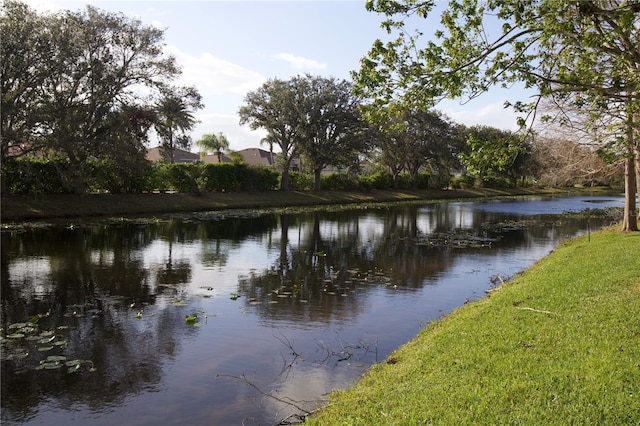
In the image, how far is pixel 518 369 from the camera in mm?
7055

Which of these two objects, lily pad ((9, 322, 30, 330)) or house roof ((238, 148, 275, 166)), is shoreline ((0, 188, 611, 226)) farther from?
house roof ((238, 148, 275, 166))

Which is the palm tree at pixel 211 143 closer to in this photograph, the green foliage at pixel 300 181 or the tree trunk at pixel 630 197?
the green foliage at pixel 300 181

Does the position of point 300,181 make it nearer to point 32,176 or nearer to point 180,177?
point 180,177

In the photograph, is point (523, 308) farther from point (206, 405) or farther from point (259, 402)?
point (206, 405)

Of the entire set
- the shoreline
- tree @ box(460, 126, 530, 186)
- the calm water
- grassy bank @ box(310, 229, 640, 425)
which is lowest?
the calm water

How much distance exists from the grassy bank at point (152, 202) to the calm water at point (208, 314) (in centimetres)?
828

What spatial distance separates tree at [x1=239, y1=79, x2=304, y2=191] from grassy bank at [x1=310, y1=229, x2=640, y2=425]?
4655 cm

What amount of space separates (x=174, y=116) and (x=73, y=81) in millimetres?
7057

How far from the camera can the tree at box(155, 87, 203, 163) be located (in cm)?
3925

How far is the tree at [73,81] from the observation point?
30.4m

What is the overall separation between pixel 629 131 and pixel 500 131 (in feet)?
301

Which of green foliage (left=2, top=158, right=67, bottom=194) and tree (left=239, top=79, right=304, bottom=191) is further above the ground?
tree (left=239, top=79, right=304, bottom=191)

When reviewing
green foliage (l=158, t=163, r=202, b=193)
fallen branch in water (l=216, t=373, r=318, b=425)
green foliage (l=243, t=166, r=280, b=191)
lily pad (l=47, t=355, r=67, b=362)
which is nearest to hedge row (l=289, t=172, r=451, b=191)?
green foliage (l=243, t=166, r=280, b=191)

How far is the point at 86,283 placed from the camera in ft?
49.8
